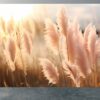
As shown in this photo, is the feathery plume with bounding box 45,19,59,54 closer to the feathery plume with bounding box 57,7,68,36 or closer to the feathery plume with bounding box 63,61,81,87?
the feathery plume with bounding box 57,7,68,36

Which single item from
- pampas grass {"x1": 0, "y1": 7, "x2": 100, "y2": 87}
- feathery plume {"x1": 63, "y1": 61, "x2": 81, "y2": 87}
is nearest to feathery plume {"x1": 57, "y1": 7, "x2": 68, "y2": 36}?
pampas grass {"x1": 0, "y1": 7, "x2": 100, "y2": 87}

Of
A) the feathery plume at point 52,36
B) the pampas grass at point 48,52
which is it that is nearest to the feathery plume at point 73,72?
the pampas grass at point 48,52

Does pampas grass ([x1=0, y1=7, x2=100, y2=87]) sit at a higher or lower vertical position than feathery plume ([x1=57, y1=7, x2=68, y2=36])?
lower

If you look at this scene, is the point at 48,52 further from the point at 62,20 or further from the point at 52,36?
the point at 62,20

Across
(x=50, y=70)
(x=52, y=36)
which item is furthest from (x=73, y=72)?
(x=52, y=36)

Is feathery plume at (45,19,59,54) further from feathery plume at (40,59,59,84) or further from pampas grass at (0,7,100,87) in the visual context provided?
feathery plume at (40,59,59,84)

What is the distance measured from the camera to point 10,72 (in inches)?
71.4

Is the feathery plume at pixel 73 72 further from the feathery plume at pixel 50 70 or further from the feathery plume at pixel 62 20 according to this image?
the feathery plume at pixel 62 20

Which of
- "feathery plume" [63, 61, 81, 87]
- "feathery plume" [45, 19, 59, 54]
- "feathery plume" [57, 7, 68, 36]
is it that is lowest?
"feathery plume" [63, 61, 81, 87]

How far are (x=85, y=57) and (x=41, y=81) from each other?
426 mm

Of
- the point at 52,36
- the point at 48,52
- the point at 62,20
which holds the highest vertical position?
the point at 62,20

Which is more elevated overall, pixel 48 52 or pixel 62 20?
Answer: pixel 62 20

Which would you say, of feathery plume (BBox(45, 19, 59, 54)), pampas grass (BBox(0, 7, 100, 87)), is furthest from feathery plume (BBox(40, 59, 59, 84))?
feathery plume (BBox(45, 19, 59, 54))

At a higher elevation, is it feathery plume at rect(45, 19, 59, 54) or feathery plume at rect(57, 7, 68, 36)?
feathery plume at rect(57, 7, 68, 36)
